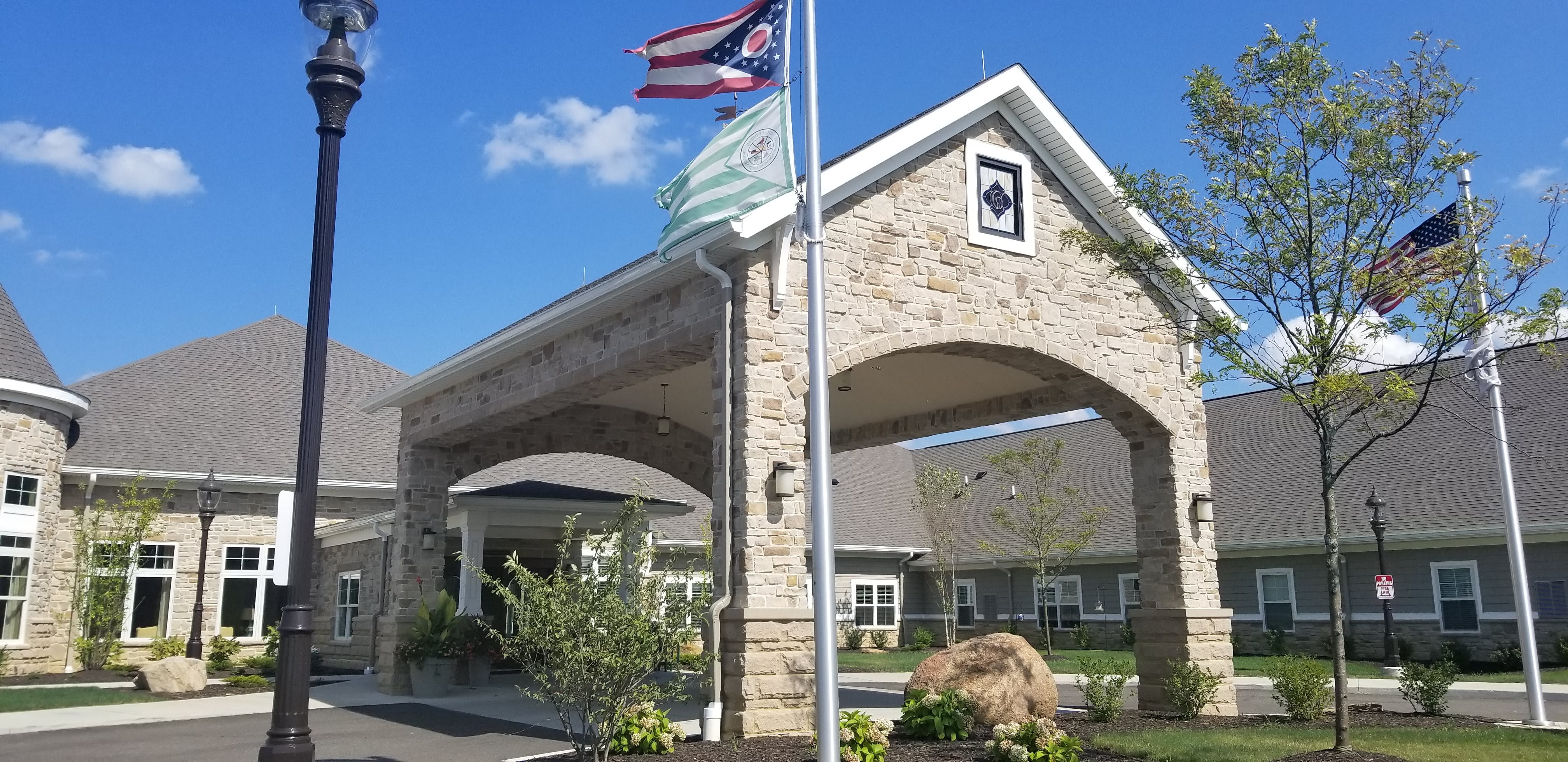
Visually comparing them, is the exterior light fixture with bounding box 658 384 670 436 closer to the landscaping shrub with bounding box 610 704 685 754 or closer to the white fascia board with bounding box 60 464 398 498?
the white fascia board with bounding box 60 464 398 498

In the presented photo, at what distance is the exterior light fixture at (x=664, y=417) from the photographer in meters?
17.9

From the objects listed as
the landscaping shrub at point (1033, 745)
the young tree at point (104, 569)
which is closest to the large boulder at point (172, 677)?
the young tree at point (104, 569)

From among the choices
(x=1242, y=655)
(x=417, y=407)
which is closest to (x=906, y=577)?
(x=1242, y=655)

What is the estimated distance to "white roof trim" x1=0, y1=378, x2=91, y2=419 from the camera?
19.8 m

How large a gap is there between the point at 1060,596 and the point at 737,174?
23.5 m

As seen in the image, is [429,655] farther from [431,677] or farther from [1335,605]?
[1335,605]

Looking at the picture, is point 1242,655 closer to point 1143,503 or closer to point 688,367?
point 1143,503

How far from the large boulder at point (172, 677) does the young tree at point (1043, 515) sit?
17.7 meters

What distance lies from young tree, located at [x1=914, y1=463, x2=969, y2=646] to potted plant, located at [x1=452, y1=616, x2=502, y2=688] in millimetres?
15232

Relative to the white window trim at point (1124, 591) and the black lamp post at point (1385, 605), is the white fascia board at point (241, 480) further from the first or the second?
the black lamp post at point (1385, 605)

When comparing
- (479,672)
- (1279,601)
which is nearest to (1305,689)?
(479,672)

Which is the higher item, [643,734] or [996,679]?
[996,679]

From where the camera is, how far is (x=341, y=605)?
24219 mm

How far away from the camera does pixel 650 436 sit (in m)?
19.1
